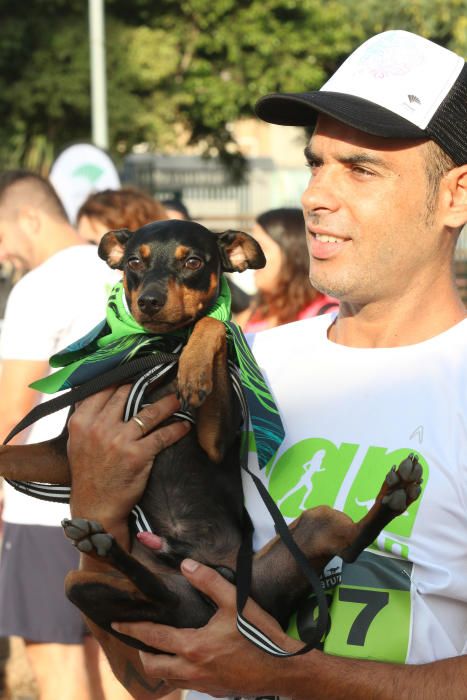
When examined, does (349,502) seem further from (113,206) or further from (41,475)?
(113,206)

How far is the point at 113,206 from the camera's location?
5.87 meters

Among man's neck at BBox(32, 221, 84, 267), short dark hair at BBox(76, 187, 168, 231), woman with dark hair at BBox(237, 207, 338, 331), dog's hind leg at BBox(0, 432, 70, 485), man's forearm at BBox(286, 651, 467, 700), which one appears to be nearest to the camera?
man's forearm at BBox(286, 651, 467, 700)

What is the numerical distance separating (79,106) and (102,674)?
18.4 meters

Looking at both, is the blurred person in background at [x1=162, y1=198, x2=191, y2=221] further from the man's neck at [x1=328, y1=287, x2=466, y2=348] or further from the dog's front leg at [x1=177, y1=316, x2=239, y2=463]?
the man's neck at [x1=328, y1=287, x2=466, y2=348]

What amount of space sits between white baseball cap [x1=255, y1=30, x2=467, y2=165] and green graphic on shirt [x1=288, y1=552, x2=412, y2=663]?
910 millimetres

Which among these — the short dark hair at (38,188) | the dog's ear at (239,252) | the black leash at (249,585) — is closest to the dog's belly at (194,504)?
the black leash at (249,585)

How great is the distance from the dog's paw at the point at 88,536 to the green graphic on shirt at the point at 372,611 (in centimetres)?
48

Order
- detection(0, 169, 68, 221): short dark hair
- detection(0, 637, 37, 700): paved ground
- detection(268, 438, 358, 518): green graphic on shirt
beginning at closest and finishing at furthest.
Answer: detection(268, 438, 358, 518): green graphic on shirt
detection(0, 169, 68, 221): short dark hair
detection(0, 637, 37, 700): paved ground

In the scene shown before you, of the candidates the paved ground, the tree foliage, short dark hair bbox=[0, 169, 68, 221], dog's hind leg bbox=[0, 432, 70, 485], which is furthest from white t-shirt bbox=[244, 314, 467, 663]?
the tree foliage

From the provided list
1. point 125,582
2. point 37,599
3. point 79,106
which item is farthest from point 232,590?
point 79,106

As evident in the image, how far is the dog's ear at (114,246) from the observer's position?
3375 mm

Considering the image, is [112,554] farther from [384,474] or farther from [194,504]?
[384,474]

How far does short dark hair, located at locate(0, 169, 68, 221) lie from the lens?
5336 millimetres

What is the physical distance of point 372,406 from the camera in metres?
2.47
